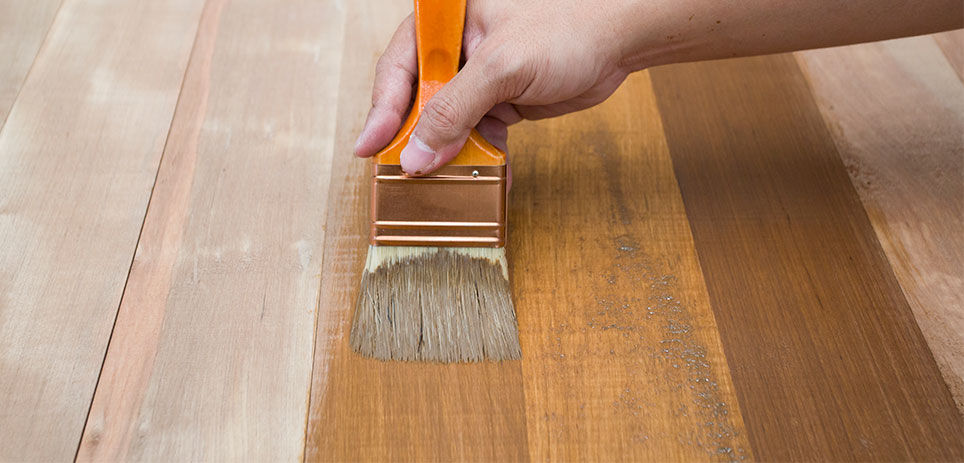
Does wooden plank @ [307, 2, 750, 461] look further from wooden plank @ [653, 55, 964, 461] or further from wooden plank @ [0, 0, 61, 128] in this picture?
wooden plank @ [0, 0, 61, 128]

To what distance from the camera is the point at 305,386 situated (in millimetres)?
1151

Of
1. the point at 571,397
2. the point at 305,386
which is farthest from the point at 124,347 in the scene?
the point at 571,397

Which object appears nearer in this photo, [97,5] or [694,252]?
[694,252]

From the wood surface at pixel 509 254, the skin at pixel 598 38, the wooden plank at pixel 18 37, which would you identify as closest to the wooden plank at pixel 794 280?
the wood surface at pixel 509 254

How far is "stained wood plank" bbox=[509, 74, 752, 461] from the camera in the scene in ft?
3.64

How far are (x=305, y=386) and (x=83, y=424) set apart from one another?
0.90ft

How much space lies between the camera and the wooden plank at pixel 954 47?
172cm

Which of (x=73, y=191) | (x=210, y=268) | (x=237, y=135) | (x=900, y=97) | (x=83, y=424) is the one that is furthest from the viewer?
(x=900, y=97)

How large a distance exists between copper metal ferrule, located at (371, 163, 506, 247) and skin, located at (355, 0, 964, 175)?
0.10 feet

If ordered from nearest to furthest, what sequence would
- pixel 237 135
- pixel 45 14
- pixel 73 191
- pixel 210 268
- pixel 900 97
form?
pixel 210 268 < pixel 73 191 < pixel 237 135 < pixel 900 97 < pixel 45 14

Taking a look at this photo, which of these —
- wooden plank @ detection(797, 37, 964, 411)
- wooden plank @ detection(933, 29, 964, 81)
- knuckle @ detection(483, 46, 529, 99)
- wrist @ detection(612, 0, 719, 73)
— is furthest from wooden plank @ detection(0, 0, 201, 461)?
wooden plank @ detection(933, 29, 964, 81)

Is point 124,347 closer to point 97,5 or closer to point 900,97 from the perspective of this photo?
point 97,5

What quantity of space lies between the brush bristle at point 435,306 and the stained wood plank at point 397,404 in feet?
0.07

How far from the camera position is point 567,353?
1202mm
